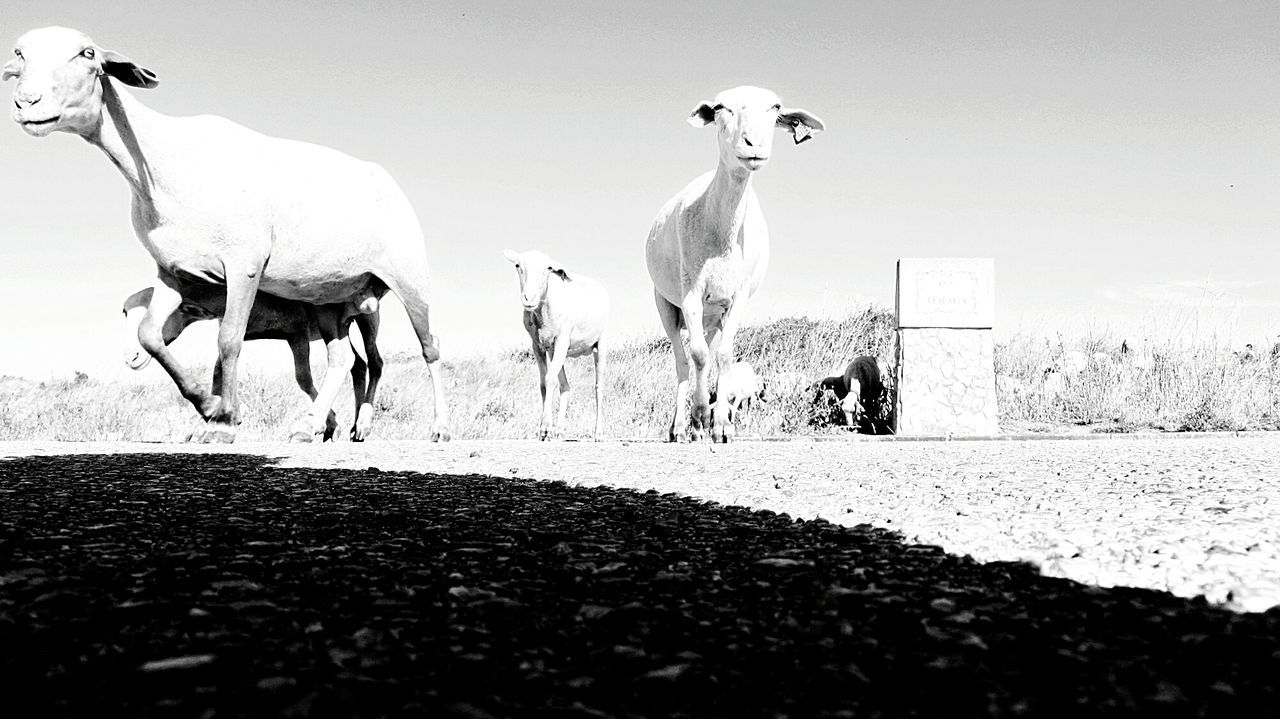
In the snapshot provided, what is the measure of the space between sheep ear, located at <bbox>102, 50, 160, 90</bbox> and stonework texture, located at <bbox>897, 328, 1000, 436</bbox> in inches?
363

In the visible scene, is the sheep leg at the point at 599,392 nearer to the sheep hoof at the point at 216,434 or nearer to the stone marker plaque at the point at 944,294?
the stone marker plaque at the point at 944,294

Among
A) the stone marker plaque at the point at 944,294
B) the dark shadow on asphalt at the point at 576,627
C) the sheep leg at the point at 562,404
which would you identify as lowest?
the dark shadow on asphalt at the point at 576,627

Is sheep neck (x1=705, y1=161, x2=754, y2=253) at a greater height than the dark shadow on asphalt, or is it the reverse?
sheep neck (x1=705, y1=161, x2=754, y2=253)

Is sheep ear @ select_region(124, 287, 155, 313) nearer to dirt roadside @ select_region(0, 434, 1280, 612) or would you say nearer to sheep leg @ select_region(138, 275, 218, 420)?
sheep leg @ select_region(138, 275, 218, 420)

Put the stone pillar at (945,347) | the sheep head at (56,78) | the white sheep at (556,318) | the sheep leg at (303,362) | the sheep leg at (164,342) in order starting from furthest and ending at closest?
the stone pillar at (945,347) < the white sheep at (556,318) < the sheep leg at (303,362) < the sheep leg at (164,342) < the sheep head at (56,78)

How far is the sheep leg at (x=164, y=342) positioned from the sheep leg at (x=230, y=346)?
4.3 inches

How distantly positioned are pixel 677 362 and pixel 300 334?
4032 millimetres

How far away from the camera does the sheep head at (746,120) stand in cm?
750

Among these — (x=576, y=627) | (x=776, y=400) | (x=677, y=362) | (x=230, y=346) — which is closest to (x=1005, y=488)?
(x=576, y=627)

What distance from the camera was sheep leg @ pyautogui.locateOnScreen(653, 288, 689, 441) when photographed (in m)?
9.02

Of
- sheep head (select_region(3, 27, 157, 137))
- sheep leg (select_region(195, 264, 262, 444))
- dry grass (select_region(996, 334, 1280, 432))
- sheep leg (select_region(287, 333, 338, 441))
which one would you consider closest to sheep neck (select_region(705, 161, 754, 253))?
sheep leg (select_region(195, 264, 262, 444))

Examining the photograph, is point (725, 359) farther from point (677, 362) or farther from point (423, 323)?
point (423, 323)

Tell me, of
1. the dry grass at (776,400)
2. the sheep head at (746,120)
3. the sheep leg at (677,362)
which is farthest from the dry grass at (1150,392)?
the sheep head at (746,120)

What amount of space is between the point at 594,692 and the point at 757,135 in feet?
21.3
